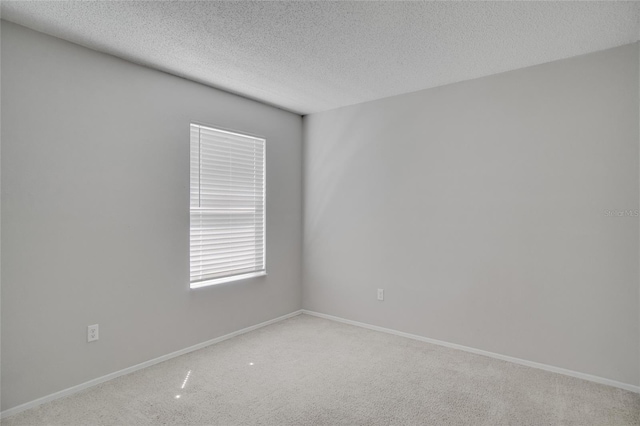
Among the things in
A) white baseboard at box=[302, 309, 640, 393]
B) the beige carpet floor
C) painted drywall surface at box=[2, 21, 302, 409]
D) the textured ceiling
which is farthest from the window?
white baseboard at box=[302, 309, 640, 393]

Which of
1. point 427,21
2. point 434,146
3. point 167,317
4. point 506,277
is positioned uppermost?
point 427,21

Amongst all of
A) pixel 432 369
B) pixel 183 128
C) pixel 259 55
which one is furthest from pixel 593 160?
pixel 183 128

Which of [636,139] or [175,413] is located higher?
[636,139]

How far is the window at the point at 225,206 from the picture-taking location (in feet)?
11.3

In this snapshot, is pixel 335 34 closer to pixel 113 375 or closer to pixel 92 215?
pixel 92 215

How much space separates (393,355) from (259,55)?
2761 mm

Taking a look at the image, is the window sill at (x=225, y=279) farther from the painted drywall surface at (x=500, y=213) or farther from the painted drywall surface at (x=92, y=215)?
the painted drywall surface at (x=500, y=213)

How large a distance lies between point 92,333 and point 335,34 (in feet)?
9.08

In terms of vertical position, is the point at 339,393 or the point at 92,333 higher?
the point at 92,333

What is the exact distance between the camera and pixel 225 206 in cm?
369

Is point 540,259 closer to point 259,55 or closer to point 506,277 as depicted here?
point 506,277

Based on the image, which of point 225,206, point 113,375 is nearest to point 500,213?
A: point 225,206

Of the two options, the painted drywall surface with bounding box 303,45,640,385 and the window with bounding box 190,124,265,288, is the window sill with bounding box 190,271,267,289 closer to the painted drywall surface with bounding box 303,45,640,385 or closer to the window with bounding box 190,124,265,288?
the window with bounding box 190,124,265,288

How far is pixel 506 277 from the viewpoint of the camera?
10.5 feet
